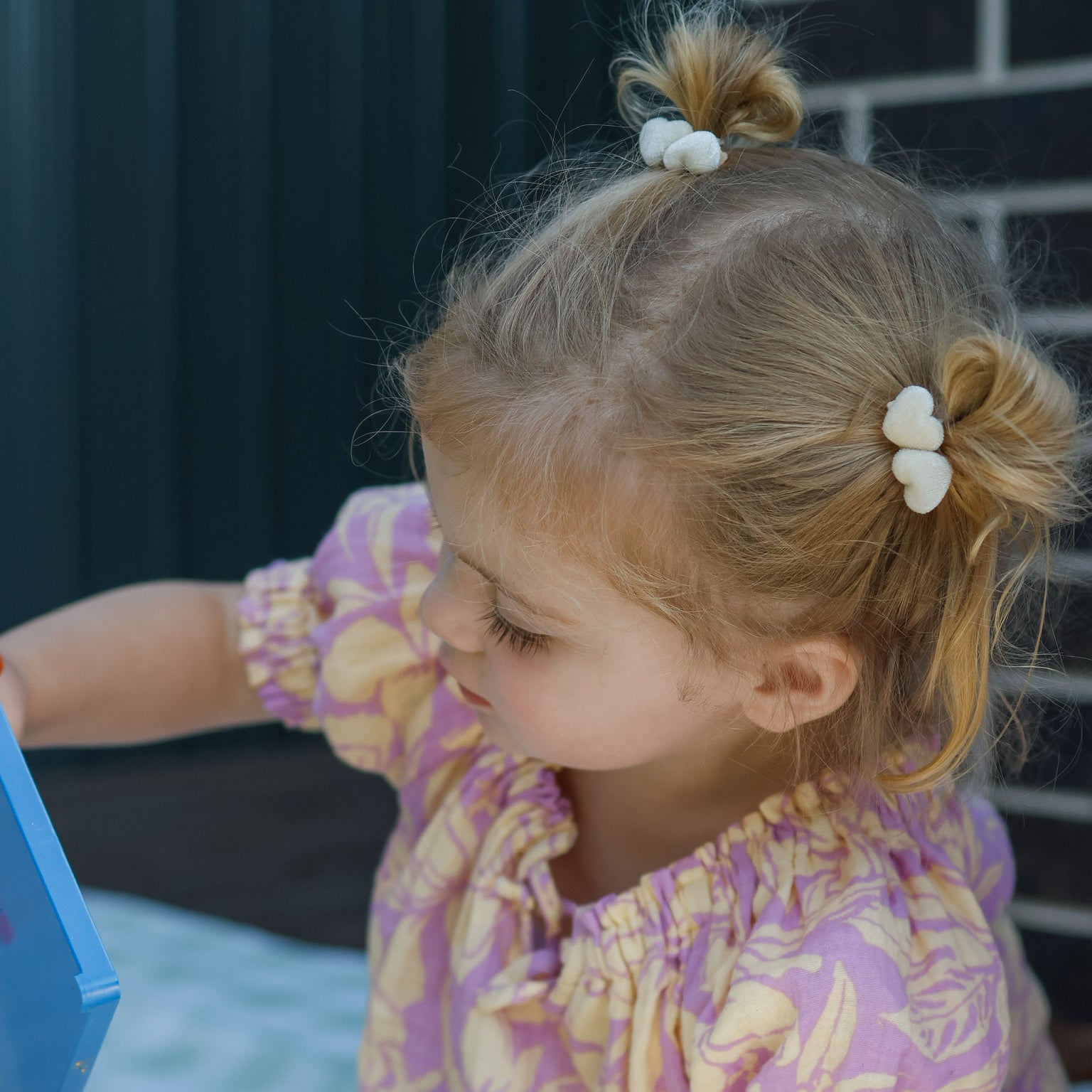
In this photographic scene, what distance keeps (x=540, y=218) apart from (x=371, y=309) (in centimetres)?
63

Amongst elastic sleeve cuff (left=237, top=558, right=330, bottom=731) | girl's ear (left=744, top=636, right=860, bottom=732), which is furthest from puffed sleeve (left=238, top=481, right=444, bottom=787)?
girl's ear (left=744, top=636, right=860, bottom=732)

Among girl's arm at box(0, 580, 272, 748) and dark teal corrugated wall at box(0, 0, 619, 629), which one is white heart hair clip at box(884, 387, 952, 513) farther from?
dark teal corrugated wall at box(0, 0, 619, 629)

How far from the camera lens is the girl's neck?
0.82 m

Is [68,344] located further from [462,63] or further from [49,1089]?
[49,1089]

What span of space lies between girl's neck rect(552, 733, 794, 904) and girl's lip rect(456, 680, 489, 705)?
100mm

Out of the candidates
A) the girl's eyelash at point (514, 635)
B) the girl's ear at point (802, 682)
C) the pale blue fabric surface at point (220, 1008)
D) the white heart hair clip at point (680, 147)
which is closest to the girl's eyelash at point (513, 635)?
the girl's eyelash at point (514, 635)

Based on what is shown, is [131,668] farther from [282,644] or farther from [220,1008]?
[220,1008]

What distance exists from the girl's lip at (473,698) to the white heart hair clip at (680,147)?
1.08 feet

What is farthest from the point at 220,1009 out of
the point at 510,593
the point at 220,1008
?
the point at 510,593

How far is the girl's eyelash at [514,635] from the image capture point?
2.31 feet

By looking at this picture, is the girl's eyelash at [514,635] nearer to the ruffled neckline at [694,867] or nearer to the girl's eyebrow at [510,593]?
the girl's eyebrow at [510,593]

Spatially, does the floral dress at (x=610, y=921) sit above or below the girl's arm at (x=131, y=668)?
below

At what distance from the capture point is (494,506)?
68 centimetres

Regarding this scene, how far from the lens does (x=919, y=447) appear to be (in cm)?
62
